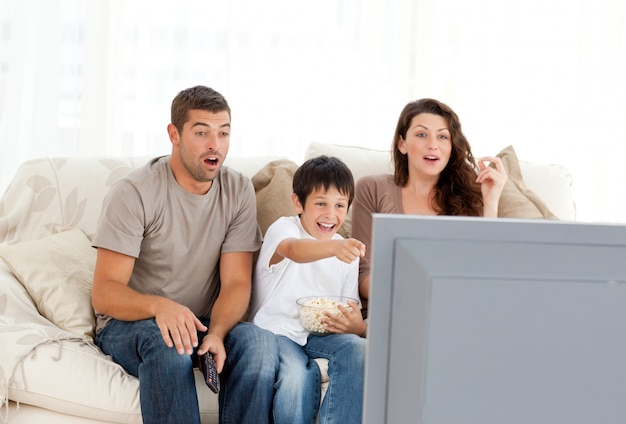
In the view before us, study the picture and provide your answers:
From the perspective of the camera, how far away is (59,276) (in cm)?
220

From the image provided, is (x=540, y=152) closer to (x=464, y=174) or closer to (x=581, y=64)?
(x=581, y=64)

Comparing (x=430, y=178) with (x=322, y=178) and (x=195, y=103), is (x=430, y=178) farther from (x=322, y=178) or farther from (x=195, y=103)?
(x=195, y=103)

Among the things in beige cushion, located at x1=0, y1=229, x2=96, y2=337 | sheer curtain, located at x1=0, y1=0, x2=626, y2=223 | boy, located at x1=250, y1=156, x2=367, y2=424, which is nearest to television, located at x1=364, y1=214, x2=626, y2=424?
boy, located at x1=250, y1=156, x2=367, y2=424

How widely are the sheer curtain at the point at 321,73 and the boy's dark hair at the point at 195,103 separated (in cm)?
128

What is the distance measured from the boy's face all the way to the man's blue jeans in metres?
0.34

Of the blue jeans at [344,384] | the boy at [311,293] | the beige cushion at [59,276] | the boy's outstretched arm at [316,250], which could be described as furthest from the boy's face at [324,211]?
the beige cushion at [59,276]

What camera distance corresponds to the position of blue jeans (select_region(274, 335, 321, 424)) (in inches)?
72.6

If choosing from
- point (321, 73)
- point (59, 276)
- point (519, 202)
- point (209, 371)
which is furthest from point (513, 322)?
point (321, 73)

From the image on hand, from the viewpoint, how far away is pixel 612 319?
1.87ft

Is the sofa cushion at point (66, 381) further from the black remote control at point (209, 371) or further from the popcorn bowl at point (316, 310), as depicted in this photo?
the popcorn bowl at point (316, 310)

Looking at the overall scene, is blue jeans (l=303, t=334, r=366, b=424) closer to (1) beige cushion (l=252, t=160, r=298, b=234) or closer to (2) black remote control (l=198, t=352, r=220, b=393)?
(2) black remote control (l=198, t=352, r=220, b=393)

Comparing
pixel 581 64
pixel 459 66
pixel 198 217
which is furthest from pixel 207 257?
pixel 581 64

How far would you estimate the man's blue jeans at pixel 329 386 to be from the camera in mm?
1851

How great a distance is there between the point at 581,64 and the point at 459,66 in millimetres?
587
